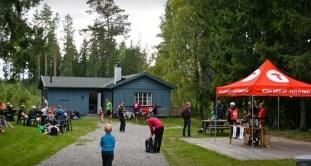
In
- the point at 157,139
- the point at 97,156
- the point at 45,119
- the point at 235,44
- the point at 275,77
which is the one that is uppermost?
the point at 235,44

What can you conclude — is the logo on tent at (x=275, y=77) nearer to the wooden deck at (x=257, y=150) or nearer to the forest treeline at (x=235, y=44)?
the wooden deck at (x=257, y=150)

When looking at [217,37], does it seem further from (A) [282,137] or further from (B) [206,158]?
(B) [206,158]

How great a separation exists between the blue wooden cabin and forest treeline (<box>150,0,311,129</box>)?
1.45 meters

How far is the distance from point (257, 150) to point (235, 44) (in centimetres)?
1357

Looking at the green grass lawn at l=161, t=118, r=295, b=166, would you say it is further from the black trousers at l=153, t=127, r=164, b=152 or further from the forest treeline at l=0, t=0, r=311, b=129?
the forest treeline at l=0, t=0, r=311, b=129

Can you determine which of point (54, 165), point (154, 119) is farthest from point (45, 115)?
point (54, 165)

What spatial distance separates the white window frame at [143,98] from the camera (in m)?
43.5

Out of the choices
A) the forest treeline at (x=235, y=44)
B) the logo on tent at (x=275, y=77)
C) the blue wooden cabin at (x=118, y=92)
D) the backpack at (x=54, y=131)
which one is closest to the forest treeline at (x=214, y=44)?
the forest treeline at (x=235, y=44)

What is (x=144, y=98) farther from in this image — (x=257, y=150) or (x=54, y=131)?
(x=257, y=150)

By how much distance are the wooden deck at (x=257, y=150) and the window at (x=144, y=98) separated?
76.7ft

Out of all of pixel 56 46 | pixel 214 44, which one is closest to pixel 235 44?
pixel 214 44

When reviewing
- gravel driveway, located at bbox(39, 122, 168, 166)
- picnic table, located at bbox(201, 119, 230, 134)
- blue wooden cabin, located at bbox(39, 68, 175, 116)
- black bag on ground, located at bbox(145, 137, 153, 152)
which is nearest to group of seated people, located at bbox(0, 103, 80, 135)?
gravel driveway, located at bbox(39, 122, 168, 166)

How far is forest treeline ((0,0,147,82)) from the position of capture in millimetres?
13977

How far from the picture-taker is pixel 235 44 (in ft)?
97.3
